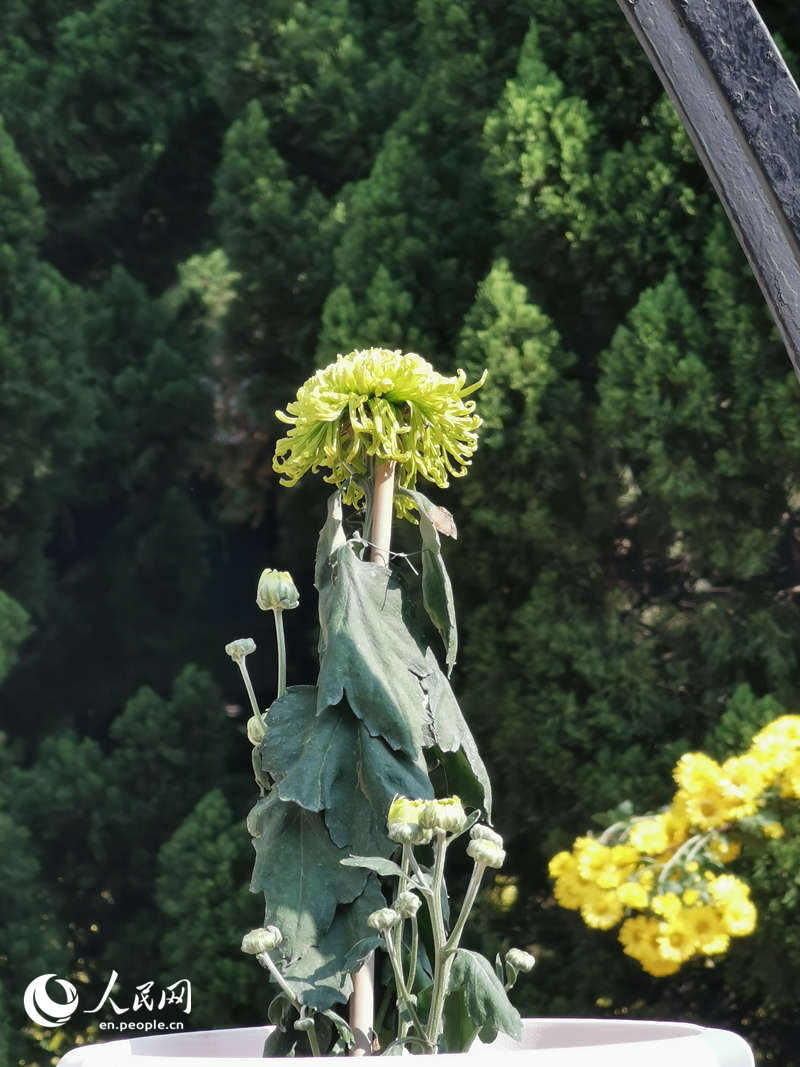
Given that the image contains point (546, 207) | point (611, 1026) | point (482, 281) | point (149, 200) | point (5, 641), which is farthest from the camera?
point (149, 200)

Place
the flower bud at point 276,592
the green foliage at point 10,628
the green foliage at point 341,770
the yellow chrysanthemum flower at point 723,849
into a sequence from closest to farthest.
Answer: the green foliage at point 341,770 → the flower bud at point 276,592 → the yellow chrysanthemum flower at point 723,849 → the green foliage at point 10,628

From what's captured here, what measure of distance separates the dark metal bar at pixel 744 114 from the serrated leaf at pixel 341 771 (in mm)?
344

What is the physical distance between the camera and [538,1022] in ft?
2.47

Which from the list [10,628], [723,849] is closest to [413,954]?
[723,849]

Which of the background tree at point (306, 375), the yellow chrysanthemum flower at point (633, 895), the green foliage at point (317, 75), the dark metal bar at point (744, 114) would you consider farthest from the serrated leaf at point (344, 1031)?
the green foliage at point (317, 75)

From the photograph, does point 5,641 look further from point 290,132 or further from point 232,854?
point 290,132

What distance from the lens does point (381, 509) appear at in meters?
0.77

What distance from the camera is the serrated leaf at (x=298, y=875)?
2.20 ft

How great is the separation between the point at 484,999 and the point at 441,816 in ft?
0.38

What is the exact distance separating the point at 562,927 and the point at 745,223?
2.00 meters

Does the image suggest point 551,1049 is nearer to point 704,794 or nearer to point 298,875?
point 298,875

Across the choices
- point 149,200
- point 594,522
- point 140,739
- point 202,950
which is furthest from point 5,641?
point 594,522

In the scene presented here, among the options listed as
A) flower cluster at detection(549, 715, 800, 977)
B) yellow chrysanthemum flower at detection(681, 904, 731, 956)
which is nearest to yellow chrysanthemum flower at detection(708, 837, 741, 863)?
flower cluster at detection(549, 715, 800, 977)

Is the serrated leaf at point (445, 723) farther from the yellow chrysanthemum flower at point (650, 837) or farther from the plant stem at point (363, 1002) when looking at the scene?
the yellow chrysanthemum flower at point (650, 837)
